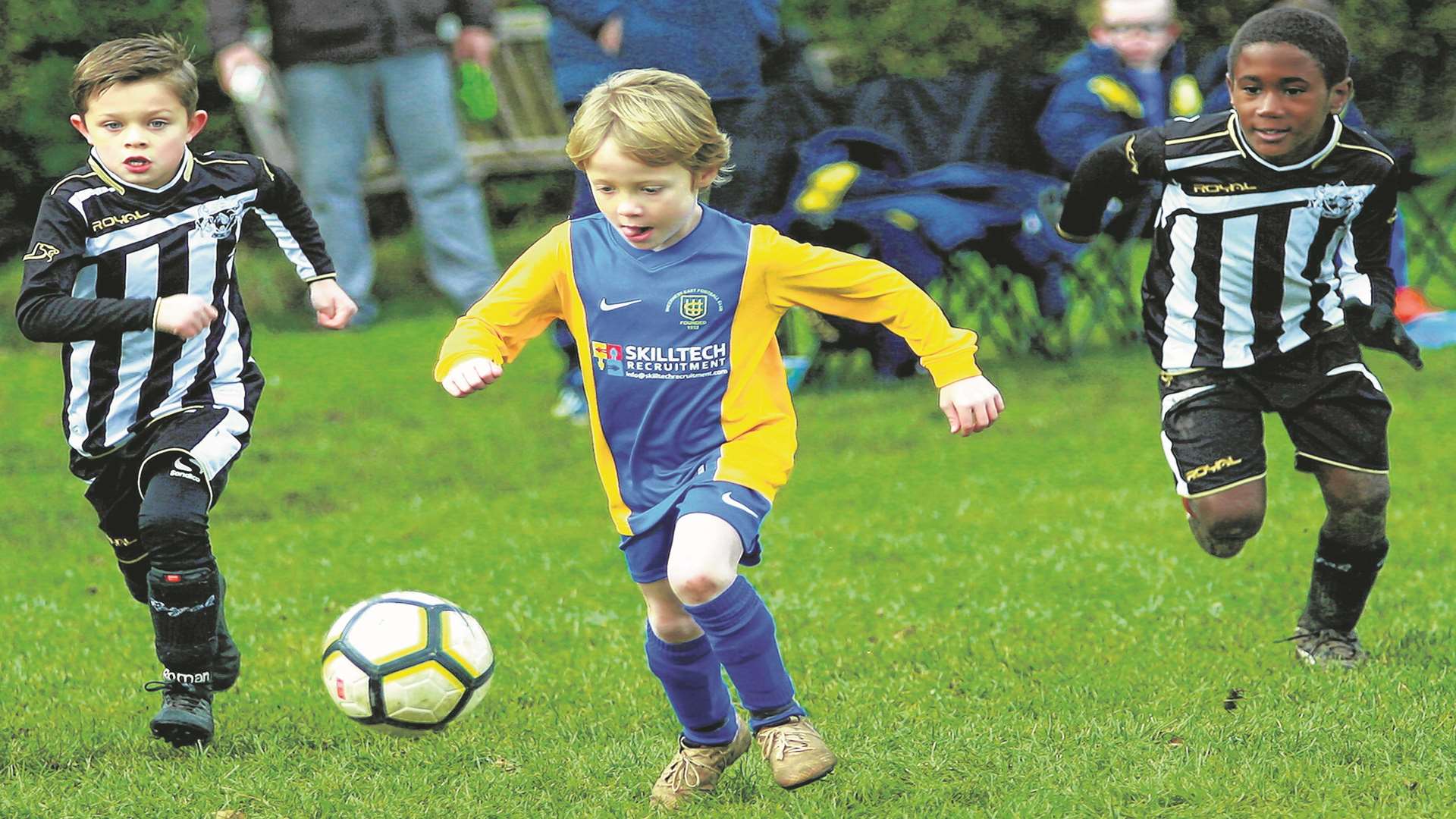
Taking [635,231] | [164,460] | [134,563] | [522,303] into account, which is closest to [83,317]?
[164,460]

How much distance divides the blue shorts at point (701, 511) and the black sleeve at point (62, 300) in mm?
1216

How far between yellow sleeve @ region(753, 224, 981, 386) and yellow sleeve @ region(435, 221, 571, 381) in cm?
43

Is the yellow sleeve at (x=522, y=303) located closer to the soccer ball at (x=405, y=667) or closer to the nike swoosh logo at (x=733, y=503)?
the nike swoosh logo at (x=733, y=503)

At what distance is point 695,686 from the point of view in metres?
3.79

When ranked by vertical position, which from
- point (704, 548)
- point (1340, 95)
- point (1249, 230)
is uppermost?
point (1340, 95)

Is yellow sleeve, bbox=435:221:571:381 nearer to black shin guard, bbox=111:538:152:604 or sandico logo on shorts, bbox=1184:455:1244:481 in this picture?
black shin guard, bbox=111:538:152:604

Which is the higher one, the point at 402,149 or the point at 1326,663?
the point at 1326,663

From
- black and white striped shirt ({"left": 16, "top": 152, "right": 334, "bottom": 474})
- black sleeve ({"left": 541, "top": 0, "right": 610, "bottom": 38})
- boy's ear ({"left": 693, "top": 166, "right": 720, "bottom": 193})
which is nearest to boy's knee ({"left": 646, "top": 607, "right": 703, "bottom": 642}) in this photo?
Answer: boy's ear ({"left": 693, "top": 166, "right": 720, "bottom": 193})

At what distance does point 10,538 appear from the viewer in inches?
273

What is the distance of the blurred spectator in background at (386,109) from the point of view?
950 centimetres

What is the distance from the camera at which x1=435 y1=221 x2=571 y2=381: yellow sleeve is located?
368cm

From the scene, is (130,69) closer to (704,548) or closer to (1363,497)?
(704,548)

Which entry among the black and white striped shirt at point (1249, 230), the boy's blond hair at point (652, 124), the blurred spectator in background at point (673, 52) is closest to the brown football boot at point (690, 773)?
the boy's blond hair at point (652, 124)

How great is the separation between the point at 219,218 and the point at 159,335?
1.05 feet
